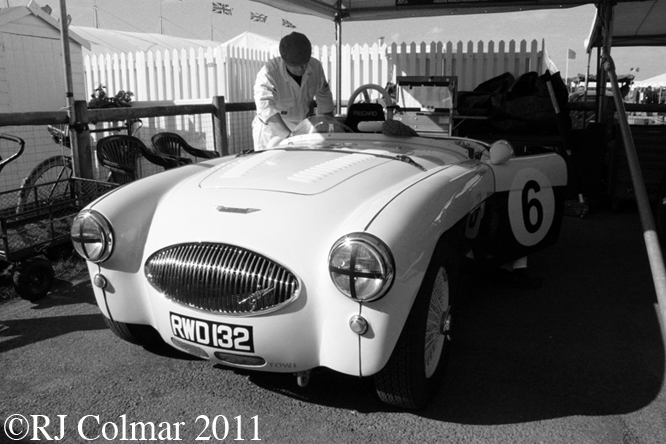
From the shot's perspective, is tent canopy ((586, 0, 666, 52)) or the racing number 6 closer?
the racing number 6

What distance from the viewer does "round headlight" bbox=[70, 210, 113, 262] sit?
2.77 meters

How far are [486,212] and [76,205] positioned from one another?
314 cm

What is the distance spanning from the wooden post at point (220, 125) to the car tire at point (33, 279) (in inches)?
142

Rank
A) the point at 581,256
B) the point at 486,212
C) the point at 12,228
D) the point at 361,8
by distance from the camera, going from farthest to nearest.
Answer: the point at 361,8 → the point at 581,256 → the point at 12,228 → the point at 486,212

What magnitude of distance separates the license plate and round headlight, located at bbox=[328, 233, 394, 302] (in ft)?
1.47

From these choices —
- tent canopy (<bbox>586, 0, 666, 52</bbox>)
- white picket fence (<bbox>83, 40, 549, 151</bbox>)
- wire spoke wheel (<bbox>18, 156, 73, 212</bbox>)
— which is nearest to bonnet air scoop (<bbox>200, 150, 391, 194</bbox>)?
wire spoke wheel (<bbox>18, 156, 73, 212</bbox>)

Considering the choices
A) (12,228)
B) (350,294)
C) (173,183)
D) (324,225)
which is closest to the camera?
(350,294)

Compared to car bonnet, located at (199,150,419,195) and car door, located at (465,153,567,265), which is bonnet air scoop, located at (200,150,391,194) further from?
car door, located at (465,153,567,265)

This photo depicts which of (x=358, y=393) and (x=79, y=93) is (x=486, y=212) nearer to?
(x=358, y=393)

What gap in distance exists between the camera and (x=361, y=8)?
28.7ft

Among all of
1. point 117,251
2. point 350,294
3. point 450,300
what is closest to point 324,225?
point 350,294

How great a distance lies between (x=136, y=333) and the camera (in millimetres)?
3029

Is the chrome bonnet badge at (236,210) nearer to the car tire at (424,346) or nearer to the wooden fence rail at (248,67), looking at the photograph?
the car tire at (424,346)

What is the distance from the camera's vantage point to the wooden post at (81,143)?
17.4 feet
